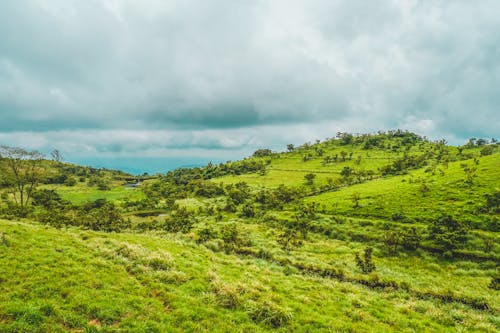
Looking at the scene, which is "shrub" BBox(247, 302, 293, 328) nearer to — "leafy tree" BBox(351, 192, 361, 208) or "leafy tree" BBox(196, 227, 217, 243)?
"leafy tree" BBox(196, 227, 217, 243)

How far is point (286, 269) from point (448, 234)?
99.7 feet

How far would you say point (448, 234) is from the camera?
4325 centimetres

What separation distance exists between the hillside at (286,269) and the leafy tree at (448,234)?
0.59 feet

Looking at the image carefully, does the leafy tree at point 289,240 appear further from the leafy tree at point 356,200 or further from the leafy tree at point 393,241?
the leafy tree at point 356,200

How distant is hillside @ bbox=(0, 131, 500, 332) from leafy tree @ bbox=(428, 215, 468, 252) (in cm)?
18

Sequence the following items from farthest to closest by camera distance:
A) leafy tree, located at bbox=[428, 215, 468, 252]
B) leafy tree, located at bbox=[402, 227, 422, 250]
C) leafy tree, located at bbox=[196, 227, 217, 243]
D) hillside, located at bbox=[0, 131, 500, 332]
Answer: leafy tree, located at bbox=[196, 227, 217, 243] < leafy tree, located at bbox=[402, 227, 422, 250] < leafy tree, located at bbox=[428, 215, 468, 252] < hillside, located at bbox=[0, 131, 500, 332]

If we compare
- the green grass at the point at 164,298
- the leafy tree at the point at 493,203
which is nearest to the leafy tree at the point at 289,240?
the green grass at the point at 164,298

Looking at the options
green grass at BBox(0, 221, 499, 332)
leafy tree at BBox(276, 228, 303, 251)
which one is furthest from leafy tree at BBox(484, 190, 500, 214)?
leafy tree at BBox(276, 228, 303, 251)

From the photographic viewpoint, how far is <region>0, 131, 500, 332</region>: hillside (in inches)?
603

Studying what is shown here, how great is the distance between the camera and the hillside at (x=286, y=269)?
15320 millimetres

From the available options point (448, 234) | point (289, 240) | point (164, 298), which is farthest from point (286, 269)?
point (448, 234)

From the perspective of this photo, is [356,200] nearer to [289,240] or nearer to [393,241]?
[393,241]

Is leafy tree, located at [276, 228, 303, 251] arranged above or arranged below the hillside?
below

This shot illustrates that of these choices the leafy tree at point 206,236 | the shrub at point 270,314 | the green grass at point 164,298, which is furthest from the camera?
the leafy tree at point 206,236
